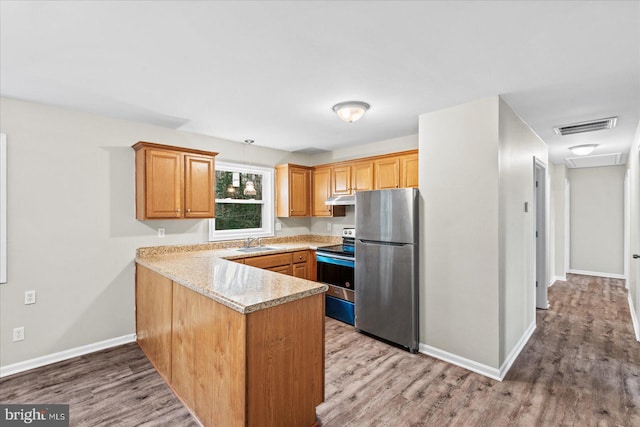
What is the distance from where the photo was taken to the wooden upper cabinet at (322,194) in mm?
4754

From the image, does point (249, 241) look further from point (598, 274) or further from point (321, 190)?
point (598, 274)

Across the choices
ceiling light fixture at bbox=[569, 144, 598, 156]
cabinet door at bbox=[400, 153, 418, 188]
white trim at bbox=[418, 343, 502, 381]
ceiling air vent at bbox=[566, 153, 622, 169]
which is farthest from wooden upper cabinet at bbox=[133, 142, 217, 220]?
ceiling air vent at bbox=[566, 153, 622, 169]

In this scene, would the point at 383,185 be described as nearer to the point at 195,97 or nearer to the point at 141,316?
the point at 195,97

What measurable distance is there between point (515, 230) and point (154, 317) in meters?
3.55

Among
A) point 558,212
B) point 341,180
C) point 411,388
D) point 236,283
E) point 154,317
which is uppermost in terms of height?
point 341,180

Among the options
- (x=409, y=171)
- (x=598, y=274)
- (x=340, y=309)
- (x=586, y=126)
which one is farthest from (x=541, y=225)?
(x=598, y=274)

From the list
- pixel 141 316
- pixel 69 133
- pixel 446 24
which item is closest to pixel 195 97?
pixel 69 133

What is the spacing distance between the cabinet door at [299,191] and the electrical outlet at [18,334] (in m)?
3.18

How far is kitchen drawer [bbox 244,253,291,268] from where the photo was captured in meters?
3.74

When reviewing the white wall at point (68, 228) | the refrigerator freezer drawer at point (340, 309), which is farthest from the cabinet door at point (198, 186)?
the refrigerator freezer drawer at point (340, 309)

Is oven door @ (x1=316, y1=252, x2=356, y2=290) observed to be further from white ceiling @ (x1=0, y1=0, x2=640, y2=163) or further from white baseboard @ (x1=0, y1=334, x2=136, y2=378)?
white baseboard @ (x1=0, y1=334, x2=136, y2=378)

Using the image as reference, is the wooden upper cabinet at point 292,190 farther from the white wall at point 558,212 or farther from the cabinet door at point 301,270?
the white wall at point 558,212

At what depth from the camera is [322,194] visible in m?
4.86

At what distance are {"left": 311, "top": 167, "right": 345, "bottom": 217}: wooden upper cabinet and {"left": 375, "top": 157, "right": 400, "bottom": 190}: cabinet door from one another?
922 mm
